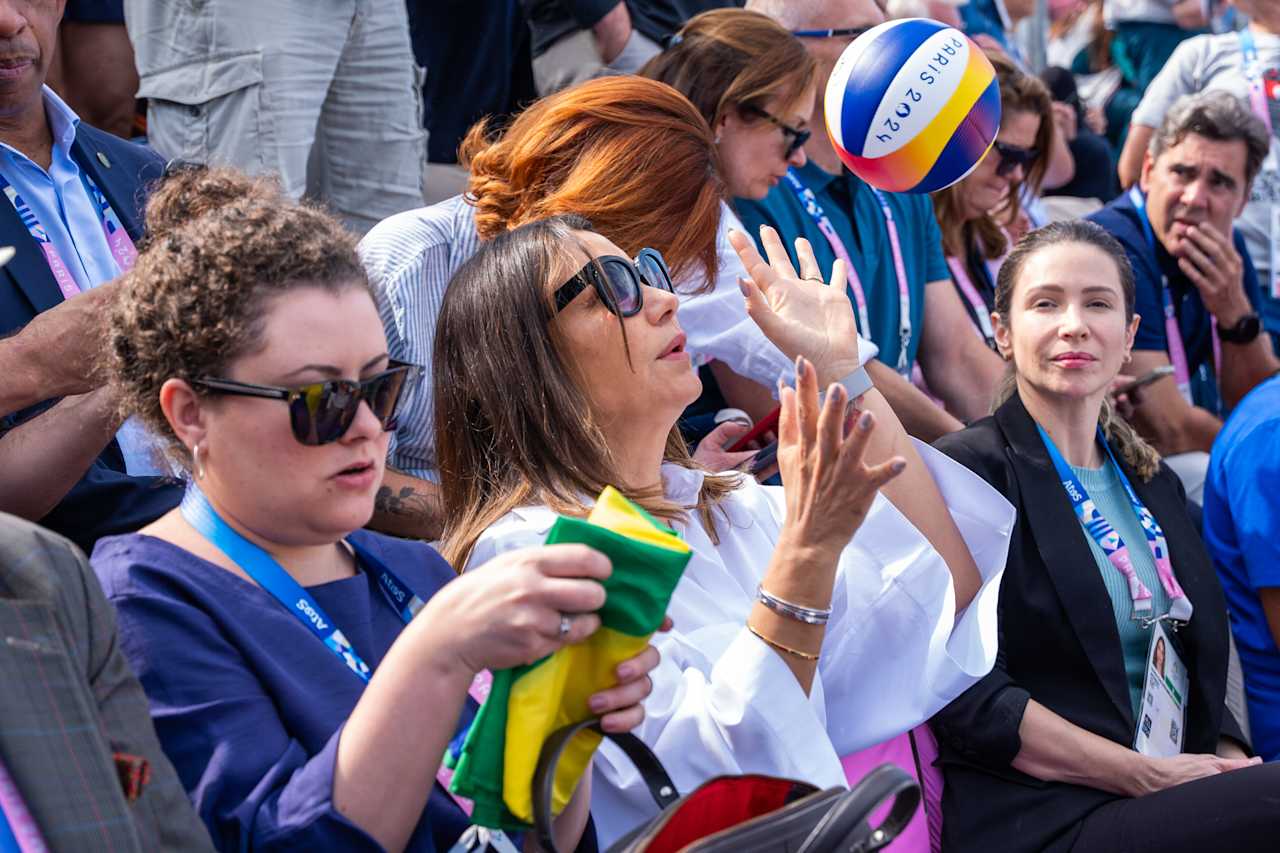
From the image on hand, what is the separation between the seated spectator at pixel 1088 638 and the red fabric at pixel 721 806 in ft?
4.54

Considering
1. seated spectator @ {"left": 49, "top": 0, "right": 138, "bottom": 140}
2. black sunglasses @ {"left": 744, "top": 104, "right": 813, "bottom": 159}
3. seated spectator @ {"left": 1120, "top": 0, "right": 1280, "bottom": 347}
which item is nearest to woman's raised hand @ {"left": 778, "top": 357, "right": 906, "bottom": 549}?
black sunglasses @ {"left": 744, "top": 104, "right": 813, "bottom": 159}

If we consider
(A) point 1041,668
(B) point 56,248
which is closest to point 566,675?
(B) point 56,248

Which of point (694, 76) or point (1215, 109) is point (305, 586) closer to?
point (694, 76)

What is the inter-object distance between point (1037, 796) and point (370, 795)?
2.02 meters

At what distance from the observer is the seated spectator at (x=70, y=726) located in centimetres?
165

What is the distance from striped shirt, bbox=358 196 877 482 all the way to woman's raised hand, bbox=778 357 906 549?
1.21 metres

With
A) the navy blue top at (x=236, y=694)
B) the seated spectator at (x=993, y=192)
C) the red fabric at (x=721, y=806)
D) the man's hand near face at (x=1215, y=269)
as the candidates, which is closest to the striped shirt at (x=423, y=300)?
the navy blue top at (x=236, y=694)

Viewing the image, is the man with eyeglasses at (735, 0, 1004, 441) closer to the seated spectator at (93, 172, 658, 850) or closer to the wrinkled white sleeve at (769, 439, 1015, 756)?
the wrinkled white sleeve at (769, 439, 1015, 756)

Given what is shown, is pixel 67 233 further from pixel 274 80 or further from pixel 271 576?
pixel 271 576

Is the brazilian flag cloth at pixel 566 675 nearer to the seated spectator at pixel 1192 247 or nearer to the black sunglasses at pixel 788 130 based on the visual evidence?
the black sunglasses at pixel 788 130

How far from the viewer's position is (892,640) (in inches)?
115

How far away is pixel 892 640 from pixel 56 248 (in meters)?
1.87

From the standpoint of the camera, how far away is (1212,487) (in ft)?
13.8

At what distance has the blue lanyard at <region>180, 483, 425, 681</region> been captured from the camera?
2.09 metres
